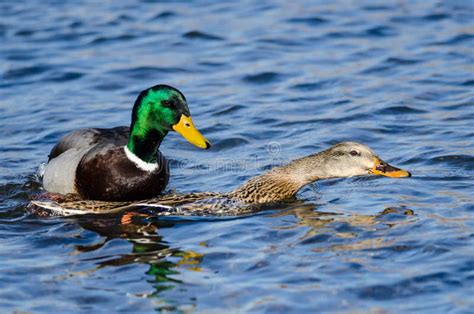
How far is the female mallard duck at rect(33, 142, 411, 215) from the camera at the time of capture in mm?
8312

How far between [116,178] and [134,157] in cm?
25

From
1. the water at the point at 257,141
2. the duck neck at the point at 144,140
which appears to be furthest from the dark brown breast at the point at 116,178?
the water at the point at 257,141

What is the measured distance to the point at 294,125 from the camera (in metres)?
11.2

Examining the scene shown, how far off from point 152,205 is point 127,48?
6.60 metres

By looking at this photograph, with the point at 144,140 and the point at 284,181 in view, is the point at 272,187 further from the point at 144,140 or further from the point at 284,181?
the point at 144,140

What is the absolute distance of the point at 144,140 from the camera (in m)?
8.95

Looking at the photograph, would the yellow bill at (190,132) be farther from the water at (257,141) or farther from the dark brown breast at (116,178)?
the water at (257,141)

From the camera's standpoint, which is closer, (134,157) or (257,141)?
(134,157)

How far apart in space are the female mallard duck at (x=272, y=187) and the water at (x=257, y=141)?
7.4 inches

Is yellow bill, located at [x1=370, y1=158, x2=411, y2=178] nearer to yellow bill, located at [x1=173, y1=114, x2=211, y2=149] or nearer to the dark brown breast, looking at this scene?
yellow bill, located at [x1=173, y1=114, x2=211, y2=149]

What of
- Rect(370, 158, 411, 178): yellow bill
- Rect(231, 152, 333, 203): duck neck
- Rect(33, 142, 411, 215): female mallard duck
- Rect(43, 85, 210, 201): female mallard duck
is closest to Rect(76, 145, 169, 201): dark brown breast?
Rect(43, 85, 210, 201): female mallard duck

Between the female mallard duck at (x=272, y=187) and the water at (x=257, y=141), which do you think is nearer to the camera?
the water at (x=257, y=141)

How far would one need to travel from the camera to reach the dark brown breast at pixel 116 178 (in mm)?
8953

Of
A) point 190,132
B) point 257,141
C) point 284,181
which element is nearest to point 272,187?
point 284,181
